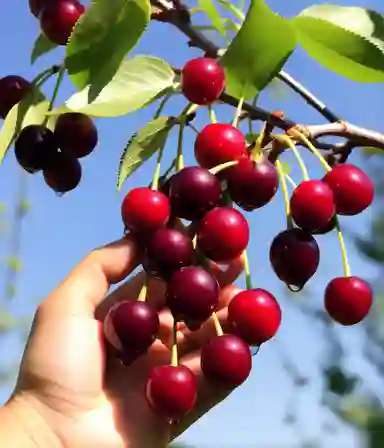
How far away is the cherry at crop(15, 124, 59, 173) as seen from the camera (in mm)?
799

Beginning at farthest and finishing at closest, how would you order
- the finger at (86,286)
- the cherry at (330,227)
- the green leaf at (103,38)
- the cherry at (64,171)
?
the finger at (86,286)
the cherry at (64,171)
the cherry at (330,227)
the green leaf at (103,38)

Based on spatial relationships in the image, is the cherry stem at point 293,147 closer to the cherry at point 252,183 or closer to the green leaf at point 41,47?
the cherry at point 252,183

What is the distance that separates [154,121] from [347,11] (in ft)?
0.67

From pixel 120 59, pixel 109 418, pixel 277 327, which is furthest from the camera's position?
pixel 109 418

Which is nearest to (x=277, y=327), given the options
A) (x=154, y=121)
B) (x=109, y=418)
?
(x=154, y=121)

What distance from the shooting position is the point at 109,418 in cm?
101

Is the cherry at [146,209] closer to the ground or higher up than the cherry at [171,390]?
higher up

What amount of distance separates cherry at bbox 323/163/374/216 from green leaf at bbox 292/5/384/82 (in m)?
0.08

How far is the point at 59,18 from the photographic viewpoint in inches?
A: 28.8

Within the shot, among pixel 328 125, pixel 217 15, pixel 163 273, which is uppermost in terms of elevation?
pixel 217 15

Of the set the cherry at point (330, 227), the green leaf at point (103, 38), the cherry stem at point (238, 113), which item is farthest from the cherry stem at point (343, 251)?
the green leaf at point (103, 38)

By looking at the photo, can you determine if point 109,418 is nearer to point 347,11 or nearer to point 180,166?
point 180,166

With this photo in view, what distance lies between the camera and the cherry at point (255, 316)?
2.39ft

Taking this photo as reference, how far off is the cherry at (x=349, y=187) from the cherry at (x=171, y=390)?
8.2 inches
